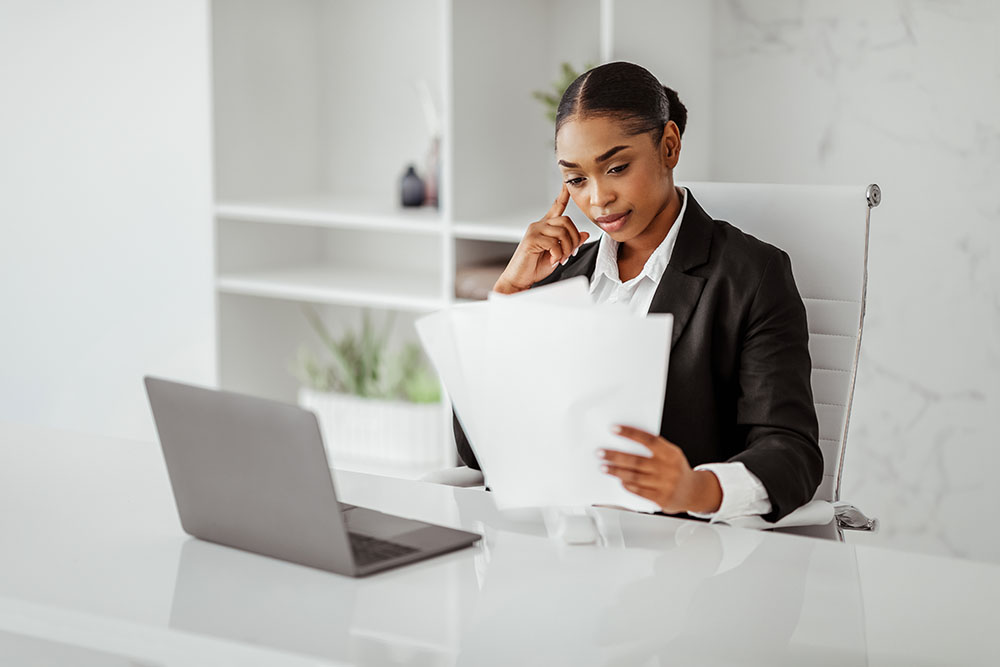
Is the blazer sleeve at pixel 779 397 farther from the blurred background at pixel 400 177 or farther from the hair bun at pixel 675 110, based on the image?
the blurred background at pixel 400 177

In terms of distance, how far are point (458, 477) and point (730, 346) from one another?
44cm

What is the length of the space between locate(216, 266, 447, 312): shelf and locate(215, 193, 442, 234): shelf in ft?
0.52

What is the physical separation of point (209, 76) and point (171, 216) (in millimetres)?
430

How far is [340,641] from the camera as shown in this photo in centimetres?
100

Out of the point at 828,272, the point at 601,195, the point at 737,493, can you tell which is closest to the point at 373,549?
the point at 737,493

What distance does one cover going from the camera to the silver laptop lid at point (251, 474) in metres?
1.13

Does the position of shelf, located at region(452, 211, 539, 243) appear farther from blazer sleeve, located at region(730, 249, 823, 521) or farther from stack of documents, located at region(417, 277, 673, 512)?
stack of documents, located at region(417, 277, 673, 512)

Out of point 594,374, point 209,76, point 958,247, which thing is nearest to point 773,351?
point 594,374

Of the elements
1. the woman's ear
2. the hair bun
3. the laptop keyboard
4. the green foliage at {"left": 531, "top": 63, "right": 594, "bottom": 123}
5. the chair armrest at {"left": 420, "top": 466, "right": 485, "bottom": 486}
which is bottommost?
the chair armrest at {"left": 420, "top": 466, "right": 485, "bottom": 486}

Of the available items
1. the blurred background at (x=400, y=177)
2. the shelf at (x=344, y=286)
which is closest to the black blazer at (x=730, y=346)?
the blurred background at (x=400, y=177)

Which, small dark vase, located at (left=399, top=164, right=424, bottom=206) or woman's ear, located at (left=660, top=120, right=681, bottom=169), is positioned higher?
woman's ear, located at (left=660, top=120, right=681, bottom=169)

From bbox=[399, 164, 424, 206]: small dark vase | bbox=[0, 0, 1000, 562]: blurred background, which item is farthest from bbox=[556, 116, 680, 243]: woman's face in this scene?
bbox=[399, 164, 424, 206]: small dark vase

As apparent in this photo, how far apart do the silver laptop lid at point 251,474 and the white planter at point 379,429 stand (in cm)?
203

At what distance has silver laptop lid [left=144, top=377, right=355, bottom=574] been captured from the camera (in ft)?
3.71
